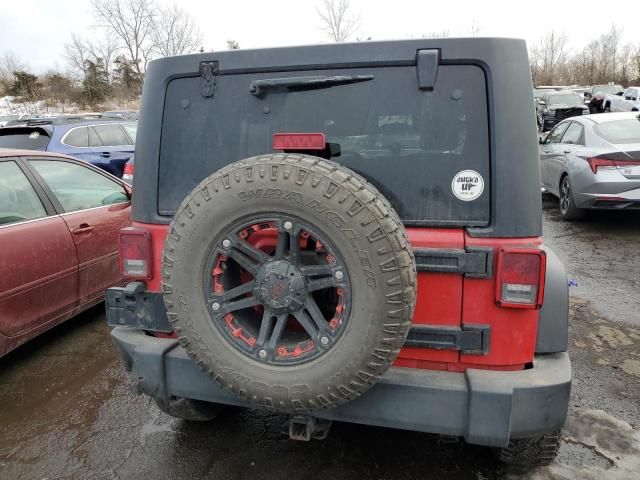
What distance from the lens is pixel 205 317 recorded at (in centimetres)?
200

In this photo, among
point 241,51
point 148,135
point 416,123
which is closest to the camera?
point 416,123

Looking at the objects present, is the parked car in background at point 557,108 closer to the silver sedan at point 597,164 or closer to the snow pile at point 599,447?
the silver sedan at point 597,164

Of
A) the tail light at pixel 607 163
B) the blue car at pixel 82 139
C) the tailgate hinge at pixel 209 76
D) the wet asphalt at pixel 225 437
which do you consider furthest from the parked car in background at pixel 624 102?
the tailgate hinge at pixel 209 76

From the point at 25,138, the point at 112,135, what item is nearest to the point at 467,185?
the point at 25,138

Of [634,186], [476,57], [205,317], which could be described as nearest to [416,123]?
[476,57]

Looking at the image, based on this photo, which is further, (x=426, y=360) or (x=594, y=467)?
(x=594, y=467)

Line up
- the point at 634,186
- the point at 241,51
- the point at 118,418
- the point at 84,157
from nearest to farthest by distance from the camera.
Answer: the point at 241,51 < the point at 118,418 < the point at 634,186 < the point at 84,157

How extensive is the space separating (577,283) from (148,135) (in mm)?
4629

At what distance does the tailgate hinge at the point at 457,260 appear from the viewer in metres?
1.99

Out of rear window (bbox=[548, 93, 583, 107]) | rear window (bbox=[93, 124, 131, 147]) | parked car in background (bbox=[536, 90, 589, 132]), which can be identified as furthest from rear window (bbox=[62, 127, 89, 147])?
rear window (bbox=[548, 93, 583, 107])

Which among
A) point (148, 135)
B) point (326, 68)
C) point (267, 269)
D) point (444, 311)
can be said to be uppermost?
point (326, 68)

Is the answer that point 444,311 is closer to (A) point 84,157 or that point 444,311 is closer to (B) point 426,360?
(B) point 426,360

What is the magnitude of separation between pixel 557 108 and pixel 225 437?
2292cm

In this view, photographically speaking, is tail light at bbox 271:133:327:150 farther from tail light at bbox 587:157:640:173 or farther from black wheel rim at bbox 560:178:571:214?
black wheel rim at bbox 560:178:571:214
